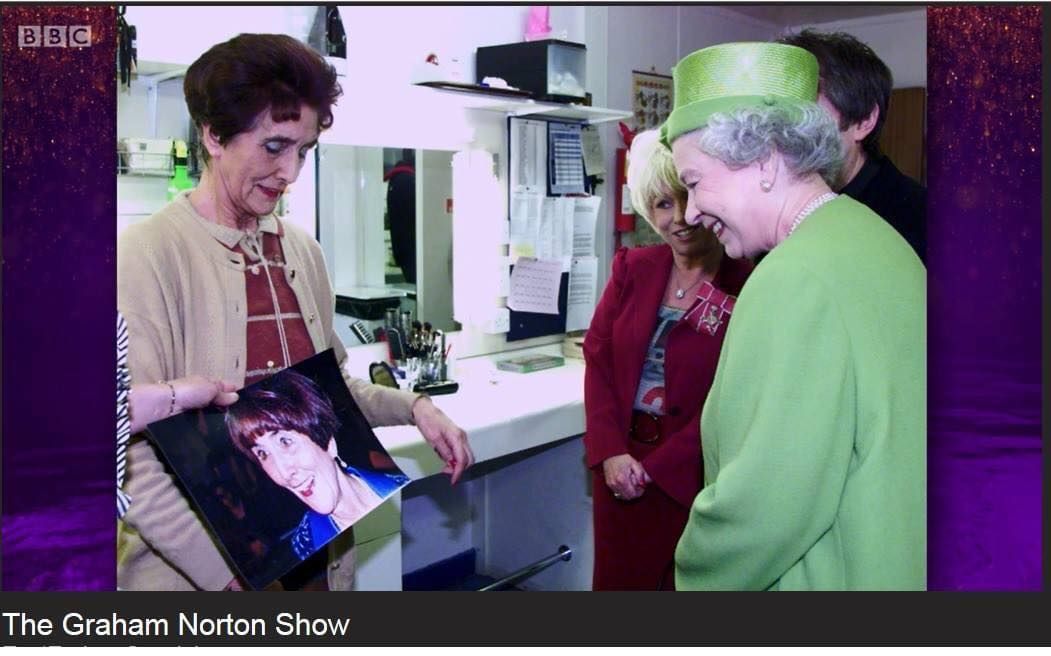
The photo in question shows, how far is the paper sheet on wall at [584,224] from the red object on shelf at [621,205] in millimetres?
128

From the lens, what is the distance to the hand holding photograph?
4.41 ft

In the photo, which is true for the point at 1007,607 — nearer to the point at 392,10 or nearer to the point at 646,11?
the point at 392,10

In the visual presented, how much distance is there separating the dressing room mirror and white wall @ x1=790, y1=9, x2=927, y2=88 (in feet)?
6.17

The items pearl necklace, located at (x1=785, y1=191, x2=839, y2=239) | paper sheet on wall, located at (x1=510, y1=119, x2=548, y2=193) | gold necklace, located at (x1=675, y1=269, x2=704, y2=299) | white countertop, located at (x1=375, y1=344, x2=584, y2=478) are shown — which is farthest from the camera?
paper sheet on wall, located at (x1=510, y1=119, x2=548, y2=193)

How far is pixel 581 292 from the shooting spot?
373 cm

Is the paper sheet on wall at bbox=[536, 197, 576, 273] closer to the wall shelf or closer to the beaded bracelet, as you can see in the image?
the wall shelf

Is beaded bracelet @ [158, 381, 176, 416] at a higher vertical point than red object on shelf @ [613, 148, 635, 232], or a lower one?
lower

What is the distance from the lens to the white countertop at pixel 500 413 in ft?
7.82

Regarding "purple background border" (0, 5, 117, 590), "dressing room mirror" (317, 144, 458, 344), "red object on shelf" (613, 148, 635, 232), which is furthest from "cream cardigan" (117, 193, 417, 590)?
"red object on shelf" (613, 148, 635, 232)

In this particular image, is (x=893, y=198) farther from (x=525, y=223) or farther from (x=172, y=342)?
(x=525, y=223)

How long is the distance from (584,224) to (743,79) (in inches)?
93.2

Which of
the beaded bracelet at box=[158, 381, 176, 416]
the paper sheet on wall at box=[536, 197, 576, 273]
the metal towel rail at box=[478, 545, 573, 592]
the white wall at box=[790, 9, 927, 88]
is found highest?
Result: the white wall at box=[790, 9, 927, 88]

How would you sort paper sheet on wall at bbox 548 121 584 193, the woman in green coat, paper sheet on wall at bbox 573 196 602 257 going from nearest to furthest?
the woman in green coat < paper sheet on wall at bbox 548 121 584 193 < paper sheet on wall at bbox 573 196 602 257

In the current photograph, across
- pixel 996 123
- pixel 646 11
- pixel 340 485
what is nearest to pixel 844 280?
pixel 996 123
